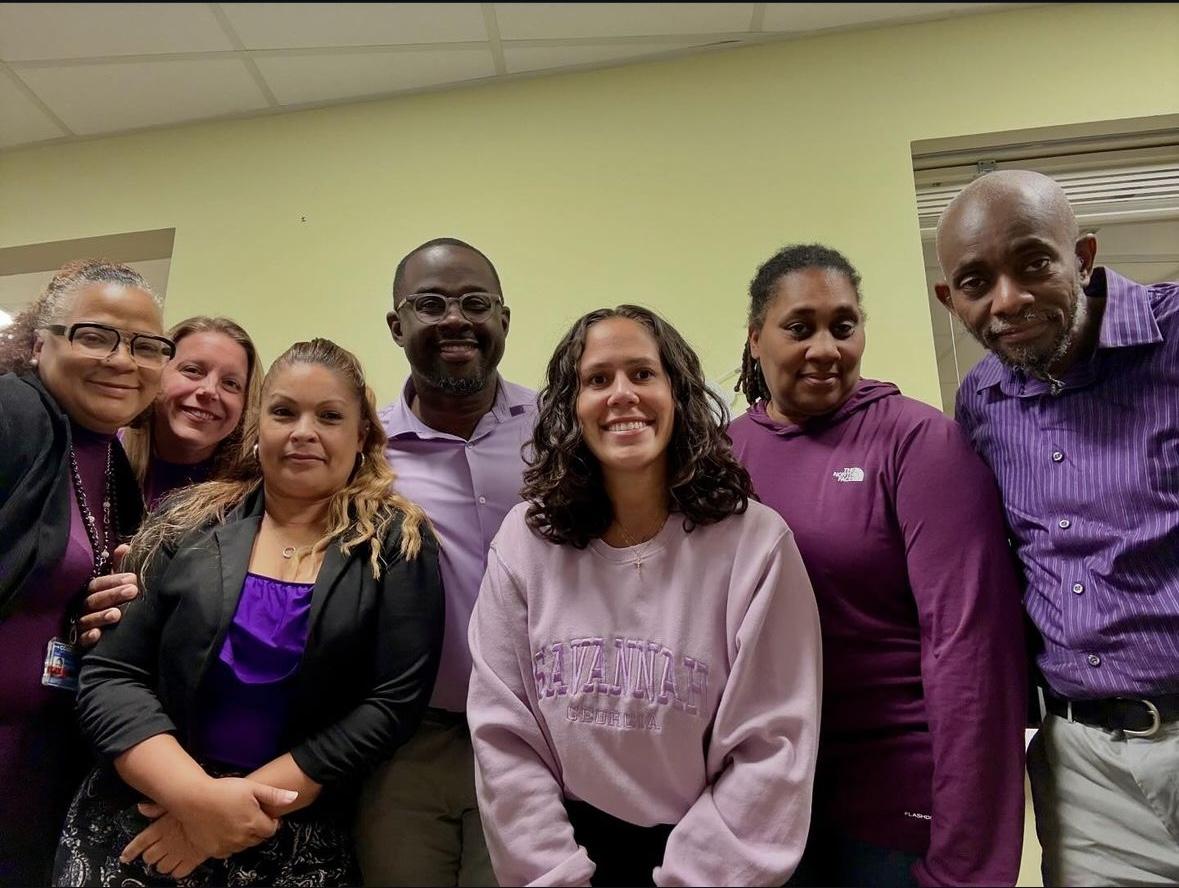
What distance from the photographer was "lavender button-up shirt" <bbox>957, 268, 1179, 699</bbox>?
1249 millimetres

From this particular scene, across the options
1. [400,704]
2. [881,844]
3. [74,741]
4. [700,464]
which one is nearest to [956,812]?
[881,844]

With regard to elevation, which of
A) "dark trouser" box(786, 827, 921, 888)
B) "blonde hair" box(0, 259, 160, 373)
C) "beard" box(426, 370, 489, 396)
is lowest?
"dark trouser" box(786, 827, 921, 888)

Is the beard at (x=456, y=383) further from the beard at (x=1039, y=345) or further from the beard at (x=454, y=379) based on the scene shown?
the beard at (x=1039, y=345)

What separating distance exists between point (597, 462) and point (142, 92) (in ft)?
7.76

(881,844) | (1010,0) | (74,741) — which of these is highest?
(1010,0)

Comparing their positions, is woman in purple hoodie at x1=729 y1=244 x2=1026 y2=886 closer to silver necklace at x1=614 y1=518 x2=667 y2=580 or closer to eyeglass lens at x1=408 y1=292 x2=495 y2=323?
silver necklace at x1=614 y1=518 x2=667 y2=580

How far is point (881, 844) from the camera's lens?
1.28m

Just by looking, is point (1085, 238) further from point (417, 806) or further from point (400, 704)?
point (417, 806)

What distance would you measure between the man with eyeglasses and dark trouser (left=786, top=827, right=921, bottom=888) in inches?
23.8

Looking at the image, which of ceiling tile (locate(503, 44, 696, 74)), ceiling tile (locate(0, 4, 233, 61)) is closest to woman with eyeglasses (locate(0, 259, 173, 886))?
ceiling tile (locate(0, 4, 233, 61))

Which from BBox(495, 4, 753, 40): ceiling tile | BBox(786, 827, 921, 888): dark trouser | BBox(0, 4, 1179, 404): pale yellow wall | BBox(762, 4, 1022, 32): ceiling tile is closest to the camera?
BBox(786, 827, 921, 888): dark trouser

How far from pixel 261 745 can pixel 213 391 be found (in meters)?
0.94

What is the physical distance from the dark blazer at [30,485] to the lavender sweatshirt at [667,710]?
0.87 meters

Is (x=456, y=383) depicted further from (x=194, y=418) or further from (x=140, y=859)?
(x=140, y=859)
